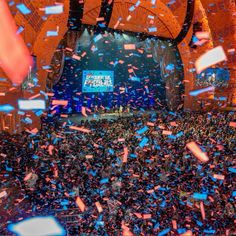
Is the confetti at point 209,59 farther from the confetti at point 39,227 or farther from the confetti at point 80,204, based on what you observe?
the confetti at point 39,227

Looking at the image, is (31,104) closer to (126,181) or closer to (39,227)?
(126,181)

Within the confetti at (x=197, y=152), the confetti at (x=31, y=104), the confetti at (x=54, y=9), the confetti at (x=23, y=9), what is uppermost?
the confetti at (x=54, y=9)

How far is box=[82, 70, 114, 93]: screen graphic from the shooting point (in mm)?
11213

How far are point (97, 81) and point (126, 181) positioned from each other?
29.5 ft

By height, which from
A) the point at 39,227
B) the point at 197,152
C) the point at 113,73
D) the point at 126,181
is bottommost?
the point at 39,227

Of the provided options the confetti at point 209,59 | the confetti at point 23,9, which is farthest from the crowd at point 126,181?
the confetti at point 209,59

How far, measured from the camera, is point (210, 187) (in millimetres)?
2820

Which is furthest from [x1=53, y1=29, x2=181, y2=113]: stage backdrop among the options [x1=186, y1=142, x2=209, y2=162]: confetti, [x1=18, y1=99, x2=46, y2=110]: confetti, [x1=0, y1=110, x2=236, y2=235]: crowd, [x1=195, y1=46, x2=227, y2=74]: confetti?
[x1=186, y1=142, x2=209, y2=162]: confetti

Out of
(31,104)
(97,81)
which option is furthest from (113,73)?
(31,104)

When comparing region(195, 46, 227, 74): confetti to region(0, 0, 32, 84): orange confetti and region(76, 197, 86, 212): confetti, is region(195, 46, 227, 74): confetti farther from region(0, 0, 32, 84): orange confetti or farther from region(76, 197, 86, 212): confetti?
region(76, 197, 86, 212): confetti

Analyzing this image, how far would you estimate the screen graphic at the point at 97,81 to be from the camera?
36.8 ft

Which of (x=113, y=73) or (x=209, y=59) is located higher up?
(x=209, y=59)

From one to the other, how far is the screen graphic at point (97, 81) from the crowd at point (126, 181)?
6902mm

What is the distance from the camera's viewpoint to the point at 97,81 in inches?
456
